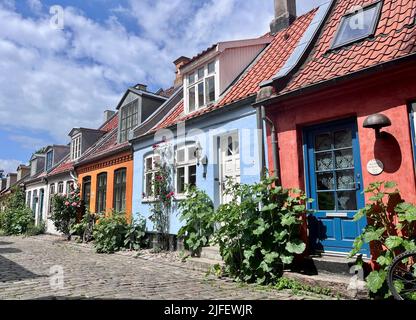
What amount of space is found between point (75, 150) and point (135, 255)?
38.5ft

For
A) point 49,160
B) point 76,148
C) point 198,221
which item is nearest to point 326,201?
point 198,221

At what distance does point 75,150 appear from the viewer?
66.2ft

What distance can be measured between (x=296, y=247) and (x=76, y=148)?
55.4ft

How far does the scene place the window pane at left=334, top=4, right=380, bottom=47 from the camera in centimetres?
699

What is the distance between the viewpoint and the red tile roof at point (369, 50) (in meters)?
5.91

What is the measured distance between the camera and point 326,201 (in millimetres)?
6559

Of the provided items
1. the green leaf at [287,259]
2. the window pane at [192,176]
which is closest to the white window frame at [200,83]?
the window pane at [192,176]

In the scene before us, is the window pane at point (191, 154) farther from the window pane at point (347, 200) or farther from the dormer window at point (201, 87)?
the window pane at point (347, 200)

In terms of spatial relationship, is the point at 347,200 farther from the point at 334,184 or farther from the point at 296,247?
the point at 296,247

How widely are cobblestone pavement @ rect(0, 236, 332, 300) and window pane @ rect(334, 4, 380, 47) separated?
16.6ft

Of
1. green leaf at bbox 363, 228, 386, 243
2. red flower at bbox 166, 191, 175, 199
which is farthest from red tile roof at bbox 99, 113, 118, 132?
green leaf at bbox 363, 228, 386, 243

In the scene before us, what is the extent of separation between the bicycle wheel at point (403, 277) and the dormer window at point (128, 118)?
1096 centimetres

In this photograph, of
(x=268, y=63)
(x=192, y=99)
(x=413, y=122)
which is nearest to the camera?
(x=413, y=122)
